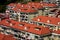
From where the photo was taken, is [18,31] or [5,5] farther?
[5,5]

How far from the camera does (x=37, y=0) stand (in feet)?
342

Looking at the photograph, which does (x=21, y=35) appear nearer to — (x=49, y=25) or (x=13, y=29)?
(x=13, y=29)

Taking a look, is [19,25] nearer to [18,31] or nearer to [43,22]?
[18,31]

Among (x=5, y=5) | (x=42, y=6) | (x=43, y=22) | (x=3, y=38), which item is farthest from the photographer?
(x=5, y=5)

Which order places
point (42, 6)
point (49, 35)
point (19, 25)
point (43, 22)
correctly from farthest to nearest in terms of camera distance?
point (42, 6) → point (43, 22) → point (19, 25) → point (49, 35)

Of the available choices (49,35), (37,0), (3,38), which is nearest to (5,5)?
(37,0)

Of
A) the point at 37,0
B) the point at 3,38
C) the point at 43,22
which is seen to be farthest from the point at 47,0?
the point at 3,38

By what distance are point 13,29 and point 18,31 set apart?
172 centimetres

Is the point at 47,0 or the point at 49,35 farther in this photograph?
the point at 47,0

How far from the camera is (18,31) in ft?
176

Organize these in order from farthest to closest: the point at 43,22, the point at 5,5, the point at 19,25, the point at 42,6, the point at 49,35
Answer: the point at 5,5, the point at 42,6, the point at 43,22, the point at 19,25, the point at 49,35

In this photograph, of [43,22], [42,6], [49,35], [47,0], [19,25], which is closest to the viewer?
[49,35]

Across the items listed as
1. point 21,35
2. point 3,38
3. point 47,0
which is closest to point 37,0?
point 47,0

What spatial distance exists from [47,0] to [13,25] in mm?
48591
